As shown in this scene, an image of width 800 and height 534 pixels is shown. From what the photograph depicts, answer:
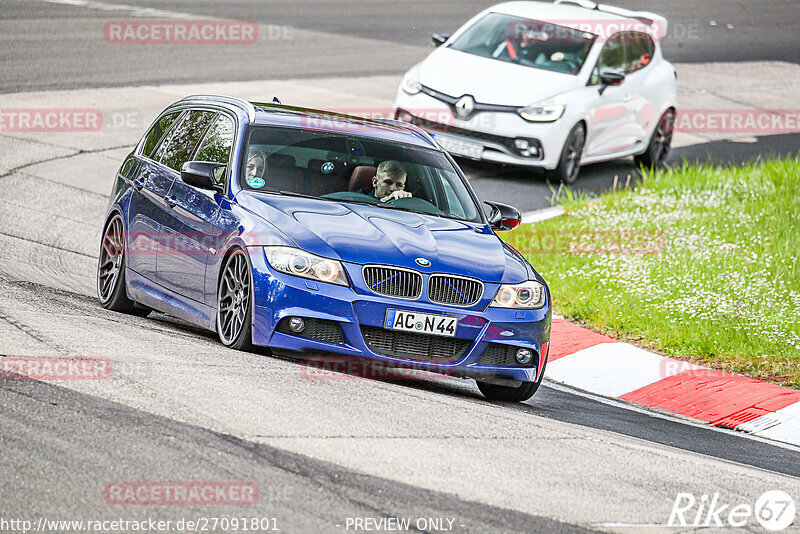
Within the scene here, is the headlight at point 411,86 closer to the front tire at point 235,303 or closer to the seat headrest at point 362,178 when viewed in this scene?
the seat headrest at point 362,178

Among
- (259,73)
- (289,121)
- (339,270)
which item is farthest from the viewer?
(259,73)

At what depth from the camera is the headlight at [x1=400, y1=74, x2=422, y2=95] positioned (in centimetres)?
1562

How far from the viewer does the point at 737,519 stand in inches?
217

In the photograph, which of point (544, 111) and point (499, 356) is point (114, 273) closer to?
point (499, 356)

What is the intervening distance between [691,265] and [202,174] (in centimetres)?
536

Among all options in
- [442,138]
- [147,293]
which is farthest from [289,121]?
[442,138]

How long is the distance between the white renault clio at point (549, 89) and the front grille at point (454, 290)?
7669mm

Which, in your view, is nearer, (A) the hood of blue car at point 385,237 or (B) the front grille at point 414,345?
(B) the front grille at point 414,345

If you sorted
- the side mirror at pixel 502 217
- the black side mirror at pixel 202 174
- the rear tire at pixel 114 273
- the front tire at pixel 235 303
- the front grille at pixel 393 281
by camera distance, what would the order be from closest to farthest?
the front grille at pixel 393 281, the front tire at pixel 235 303, the black side mirror at pixel 202 174, the side mirror at pixel 502 217, the rear tire at pixel 114 273

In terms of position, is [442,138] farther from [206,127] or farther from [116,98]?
[206,127]

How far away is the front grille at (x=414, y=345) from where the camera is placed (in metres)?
7.36

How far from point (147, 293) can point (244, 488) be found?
4.05 m

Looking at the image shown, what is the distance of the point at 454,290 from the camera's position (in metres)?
7.55

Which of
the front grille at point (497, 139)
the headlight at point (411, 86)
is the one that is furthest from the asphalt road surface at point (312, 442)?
the headlight at point (411, 86)
